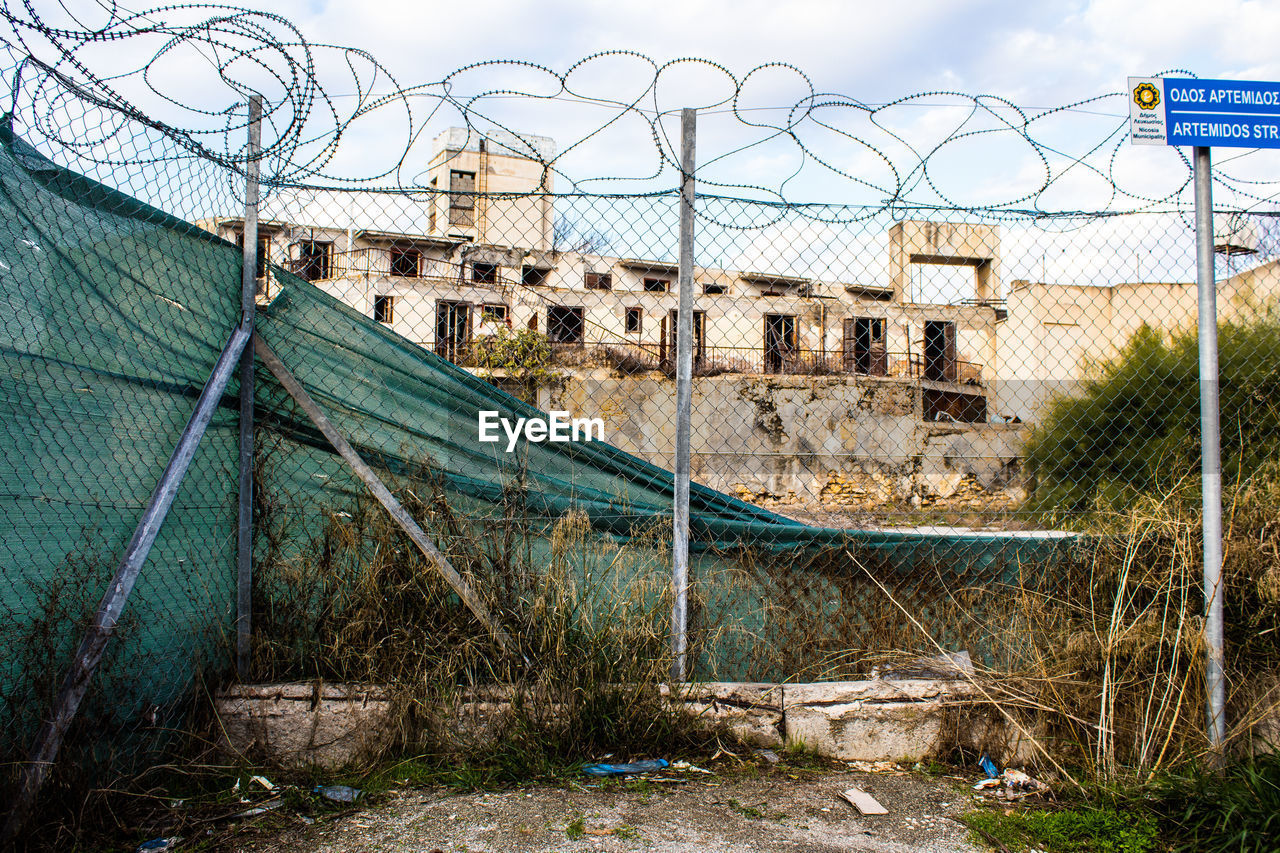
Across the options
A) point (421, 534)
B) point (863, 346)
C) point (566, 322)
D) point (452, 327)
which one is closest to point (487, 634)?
point (421, 534)

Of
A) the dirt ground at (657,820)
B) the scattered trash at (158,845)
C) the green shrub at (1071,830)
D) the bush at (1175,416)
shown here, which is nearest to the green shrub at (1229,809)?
the green shrub at (1071,830)

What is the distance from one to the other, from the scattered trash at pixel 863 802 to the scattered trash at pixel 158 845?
219cm

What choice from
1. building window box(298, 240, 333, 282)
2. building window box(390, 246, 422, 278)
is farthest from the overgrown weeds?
building window box(298, 240, 333, 282)

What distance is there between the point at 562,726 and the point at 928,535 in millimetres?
1752

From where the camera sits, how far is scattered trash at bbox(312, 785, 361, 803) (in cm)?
279

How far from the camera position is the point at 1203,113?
329 centimetres

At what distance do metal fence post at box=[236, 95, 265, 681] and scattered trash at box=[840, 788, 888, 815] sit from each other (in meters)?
2.38

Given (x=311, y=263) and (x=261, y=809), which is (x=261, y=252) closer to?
(x=311, y=263)

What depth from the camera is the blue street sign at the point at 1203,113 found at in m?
3.29

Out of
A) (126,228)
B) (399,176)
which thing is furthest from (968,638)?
(126,228)

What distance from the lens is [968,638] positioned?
349 centimetres

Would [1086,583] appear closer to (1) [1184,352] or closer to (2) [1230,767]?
(2) [1230,767]

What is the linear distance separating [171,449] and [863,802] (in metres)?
2.86

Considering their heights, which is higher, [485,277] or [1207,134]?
[485,277]
